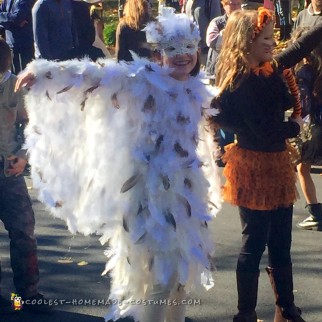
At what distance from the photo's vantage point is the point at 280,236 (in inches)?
163

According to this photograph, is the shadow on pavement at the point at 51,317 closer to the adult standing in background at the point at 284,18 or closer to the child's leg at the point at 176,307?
the child's leg at the point at 176,307

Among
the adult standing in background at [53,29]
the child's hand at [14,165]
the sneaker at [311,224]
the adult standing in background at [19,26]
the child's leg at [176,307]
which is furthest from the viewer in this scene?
the adult standing in background at [19,26]

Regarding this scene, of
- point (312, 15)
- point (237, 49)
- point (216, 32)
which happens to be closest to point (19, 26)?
point (216, 32)

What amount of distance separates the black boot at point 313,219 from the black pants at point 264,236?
1.99 m

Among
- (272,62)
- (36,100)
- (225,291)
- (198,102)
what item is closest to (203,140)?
(198,102)

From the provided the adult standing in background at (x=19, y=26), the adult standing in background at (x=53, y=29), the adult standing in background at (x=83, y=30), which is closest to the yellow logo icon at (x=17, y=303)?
the adult standing in background at (x=53, y=29)

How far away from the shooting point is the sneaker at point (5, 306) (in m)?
4.59

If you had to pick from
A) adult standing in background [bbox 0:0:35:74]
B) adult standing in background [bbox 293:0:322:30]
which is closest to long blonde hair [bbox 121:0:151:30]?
adult standing in background [bbox 293:0:322:30]

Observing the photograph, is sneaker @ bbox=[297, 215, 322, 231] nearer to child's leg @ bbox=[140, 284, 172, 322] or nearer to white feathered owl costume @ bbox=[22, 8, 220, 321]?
white feathered owl costume @ bbox=[22, 8, 220, 321]

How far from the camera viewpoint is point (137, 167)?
3.63 meters

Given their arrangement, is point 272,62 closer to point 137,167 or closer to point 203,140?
point 203,140

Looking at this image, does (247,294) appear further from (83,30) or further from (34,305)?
(83,30)

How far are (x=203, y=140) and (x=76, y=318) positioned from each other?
4.42ft

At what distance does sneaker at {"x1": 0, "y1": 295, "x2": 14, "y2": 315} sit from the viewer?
4590 millimetres
